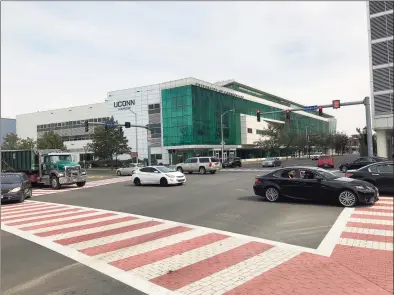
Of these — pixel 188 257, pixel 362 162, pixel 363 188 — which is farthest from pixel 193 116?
pixel 188 257

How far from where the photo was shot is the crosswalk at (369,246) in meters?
5.85

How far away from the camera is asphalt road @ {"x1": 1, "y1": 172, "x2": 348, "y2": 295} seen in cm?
571

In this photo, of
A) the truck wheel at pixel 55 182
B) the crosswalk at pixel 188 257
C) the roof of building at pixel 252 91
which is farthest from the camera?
the roof of building at pixel 252 91

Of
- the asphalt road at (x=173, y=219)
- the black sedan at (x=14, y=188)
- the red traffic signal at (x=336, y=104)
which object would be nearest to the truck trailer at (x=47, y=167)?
the black sedan at (x=14, y=188)

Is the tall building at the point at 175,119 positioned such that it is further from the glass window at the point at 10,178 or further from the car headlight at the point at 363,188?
the car headlight at the point at 363,188

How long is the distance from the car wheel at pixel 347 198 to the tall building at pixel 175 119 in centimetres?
4496

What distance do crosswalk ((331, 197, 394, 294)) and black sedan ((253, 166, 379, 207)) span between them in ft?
3.90

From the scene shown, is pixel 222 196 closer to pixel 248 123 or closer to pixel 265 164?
pixel 265 164

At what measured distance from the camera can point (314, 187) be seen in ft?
43.2

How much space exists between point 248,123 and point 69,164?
203ft

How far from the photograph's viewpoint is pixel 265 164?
51.6 metres

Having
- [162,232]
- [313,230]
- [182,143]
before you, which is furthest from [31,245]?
[182,143]

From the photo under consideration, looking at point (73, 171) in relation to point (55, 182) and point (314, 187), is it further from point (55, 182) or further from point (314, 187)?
point (314, 187)

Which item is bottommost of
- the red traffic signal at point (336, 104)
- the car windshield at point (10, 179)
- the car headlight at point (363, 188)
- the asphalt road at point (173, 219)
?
the asphalt road at point (173, 219)
